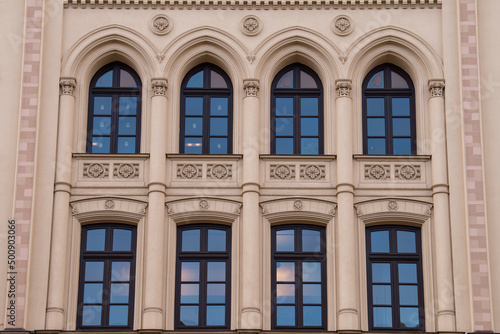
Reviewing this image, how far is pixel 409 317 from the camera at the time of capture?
93.1ft

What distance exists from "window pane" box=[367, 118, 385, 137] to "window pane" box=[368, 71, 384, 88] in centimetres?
103

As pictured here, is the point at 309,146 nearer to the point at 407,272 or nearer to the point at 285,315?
the point at 407,272

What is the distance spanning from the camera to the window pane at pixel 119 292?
2855 cm

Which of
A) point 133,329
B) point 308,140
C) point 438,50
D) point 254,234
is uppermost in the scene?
point 438,50

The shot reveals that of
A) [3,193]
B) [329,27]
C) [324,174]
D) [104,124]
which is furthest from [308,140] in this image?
[3,193]

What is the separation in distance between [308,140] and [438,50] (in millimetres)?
4247

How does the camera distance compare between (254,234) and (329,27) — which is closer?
(254,234)

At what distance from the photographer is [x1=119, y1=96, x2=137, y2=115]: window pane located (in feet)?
99.7

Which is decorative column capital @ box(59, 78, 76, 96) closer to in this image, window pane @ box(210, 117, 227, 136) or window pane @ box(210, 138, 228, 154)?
window pane @ box(210, 117, 227, 136)

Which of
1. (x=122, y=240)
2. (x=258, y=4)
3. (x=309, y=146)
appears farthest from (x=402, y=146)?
(x=122, y=240)

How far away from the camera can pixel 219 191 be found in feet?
95.9

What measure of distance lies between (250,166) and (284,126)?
1.77 meters

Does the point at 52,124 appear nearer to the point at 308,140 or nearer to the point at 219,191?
the point at 219,191

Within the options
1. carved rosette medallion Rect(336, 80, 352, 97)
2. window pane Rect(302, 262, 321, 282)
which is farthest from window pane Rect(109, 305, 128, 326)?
carved rosette medallion Rect(336, 80, 352, 97)
